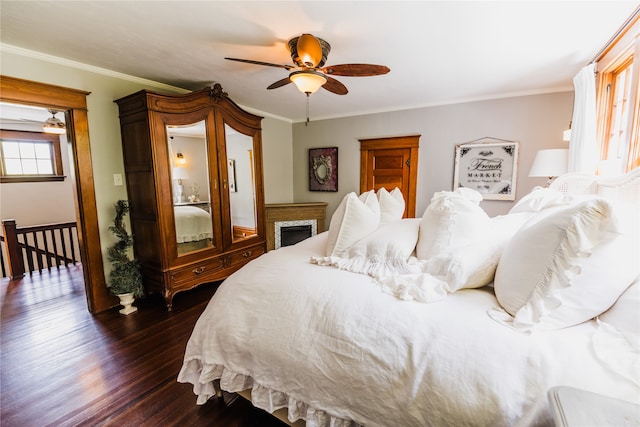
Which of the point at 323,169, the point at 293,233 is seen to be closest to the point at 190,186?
the point at 293,233

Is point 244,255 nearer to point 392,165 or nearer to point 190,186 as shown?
point 190,186

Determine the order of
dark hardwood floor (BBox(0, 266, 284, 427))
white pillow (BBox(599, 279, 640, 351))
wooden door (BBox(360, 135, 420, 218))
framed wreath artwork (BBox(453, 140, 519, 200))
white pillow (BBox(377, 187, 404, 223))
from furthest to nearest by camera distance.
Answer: wooden door (BBox(360, 135, 420, 218))
framed wreath artwork (BBox(453, 140, 519, 200))
white pillow (BBox(377, 187, 404, 223))
dark hardwood floor (BBox(0, 266, 284, 427))
white pillow (BBox(599, 279, 640, 351))

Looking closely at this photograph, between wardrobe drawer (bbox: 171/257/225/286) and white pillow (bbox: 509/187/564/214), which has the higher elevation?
white pillow (bbox: 509/187/564/214)

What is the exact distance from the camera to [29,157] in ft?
15.1

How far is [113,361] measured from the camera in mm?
1882

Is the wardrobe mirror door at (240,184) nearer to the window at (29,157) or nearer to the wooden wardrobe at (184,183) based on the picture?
the wooden wardrobe at (184,183)

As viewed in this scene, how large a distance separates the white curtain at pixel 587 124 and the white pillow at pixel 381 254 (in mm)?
1872

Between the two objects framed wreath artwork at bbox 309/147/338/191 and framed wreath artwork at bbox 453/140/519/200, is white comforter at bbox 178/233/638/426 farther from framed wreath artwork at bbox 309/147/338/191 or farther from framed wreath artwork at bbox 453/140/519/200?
framed wreath artwork at bbox 309/147/338/191

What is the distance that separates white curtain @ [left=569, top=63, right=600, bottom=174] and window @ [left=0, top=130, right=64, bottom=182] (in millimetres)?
7549

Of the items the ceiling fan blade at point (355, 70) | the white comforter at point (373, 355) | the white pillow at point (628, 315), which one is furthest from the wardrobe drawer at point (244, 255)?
the white pillow at point (628, 315)

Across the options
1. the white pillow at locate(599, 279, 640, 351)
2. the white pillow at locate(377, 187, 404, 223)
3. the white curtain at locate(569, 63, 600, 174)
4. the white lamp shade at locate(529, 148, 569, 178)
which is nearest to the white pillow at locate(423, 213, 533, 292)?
the white pillow at locate(599, 279, 640, 351)

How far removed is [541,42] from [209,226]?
334 cm

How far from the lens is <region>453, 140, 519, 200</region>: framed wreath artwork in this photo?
3.20 metres

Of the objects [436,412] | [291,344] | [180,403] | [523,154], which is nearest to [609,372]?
[436,412]
